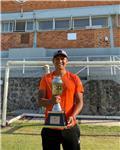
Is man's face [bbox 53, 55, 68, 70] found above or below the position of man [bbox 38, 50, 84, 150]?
above

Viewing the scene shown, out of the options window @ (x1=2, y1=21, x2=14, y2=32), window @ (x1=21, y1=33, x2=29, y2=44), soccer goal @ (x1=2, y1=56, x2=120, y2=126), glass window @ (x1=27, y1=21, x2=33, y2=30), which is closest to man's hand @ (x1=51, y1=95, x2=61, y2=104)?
soccer goal @ (x1=2, y1=56, x2=120, y2=126)

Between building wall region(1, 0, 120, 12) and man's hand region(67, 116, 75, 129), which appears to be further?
building wall region(1, 0, 120, 12)

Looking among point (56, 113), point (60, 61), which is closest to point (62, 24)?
point (60, 61)

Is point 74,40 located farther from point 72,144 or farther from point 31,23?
point 72,144

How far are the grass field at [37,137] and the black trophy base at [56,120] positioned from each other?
328 centimetres

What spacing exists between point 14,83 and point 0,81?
68cm

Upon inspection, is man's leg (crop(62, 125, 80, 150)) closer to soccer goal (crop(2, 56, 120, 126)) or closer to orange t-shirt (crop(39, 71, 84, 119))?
orange t-shirt (crop(39, 71, 84, 119))

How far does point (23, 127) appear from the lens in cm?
869

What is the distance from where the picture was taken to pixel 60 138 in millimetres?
3248

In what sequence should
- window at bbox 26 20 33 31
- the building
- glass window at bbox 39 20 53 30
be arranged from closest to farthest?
the building
glass window at bbox 39 20 53 30
window at bbox 26 20 33 31

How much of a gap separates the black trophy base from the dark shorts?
0.10m

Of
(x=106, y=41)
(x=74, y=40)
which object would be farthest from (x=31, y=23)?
(x=106, y=41)

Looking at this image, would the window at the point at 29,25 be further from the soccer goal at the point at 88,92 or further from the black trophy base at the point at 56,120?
the black trophy base at the point at 56,120

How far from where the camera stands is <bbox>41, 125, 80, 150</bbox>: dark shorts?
3232mm
